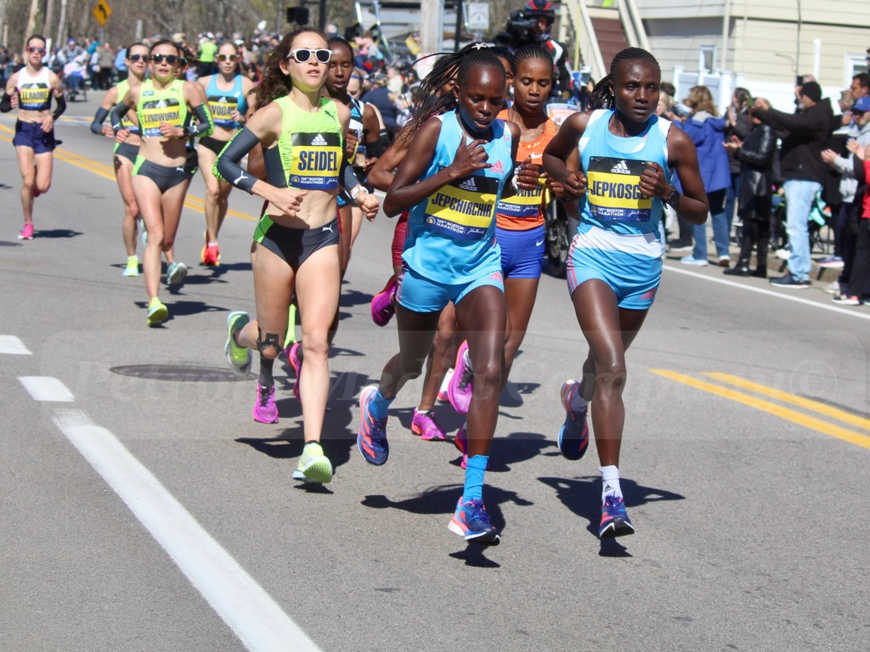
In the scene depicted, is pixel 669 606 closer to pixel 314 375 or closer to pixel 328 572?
pixel 328 572

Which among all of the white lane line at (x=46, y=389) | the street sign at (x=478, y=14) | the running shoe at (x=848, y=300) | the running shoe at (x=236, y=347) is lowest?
the running shoe at (x=848, y=300)

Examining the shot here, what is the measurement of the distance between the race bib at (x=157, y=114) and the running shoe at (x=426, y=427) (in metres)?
4.65

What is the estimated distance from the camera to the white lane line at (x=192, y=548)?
199 inches

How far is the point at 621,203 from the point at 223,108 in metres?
9.05

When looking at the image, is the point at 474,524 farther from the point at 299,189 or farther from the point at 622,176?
the point at 299,189

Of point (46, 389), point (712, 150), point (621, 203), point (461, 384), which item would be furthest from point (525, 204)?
point (712, 150)

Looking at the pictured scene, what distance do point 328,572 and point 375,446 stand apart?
1304 millimetres

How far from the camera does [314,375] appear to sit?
7117 mm

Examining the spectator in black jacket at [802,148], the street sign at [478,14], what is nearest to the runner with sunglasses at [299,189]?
the spectator in black jacket at [802,148]

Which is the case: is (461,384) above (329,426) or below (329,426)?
above

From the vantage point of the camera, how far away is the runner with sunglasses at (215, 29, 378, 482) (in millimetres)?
7215

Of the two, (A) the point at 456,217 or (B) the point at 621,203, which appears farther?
(B) the point at 621,203

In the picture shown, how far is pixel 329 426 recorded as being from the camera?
8523 millimetres

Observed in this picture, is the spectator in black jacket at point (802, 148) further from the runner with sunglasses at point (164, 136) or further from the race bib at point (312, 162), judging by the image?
the race bib at point (312, 162)
